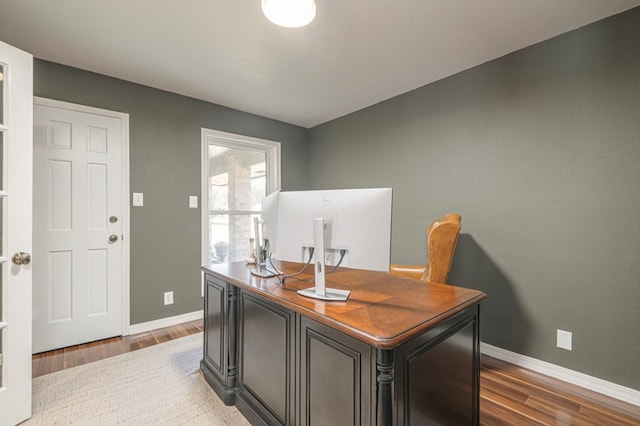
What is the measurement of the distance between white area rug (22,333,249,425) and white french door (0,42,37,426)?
0.74 ft

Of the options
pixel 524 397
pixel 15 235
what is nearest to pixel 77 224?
pixel 15 235

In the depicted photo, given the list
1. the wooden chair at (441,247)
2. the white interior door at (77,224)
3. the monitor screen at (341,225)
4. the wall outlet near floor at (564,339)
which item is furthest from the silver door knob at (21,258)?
the wall outlet near floor at (564,339)

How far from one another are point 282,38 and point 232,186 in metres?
2.03

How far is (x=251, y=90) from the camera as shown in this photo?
10.1ft

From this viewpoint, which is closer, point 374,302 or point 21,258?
point 374,302

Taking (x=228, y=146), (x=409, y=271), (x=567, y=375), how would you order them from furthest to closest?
(x=228, y=146) < (x=409, y=271) < (x=567, y=375)

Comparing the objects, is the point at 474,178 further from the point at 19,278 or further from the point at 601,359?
the point at 19,278

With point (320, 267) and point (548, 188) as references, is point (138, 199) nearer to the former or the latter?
point (320, 267)

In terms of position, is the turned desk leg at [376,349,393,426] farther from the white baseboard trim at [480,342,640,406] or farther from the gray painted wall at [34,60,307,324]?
the gray painted wall at [34,60,307,324]

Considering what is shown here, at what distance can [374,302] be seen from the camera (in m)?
1.30

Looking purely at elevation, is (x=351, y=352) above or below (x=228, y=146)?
below

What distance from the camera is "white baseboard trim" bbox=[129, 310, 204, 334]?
2.90m

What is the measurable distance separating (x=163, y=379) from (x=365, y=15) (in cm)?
286

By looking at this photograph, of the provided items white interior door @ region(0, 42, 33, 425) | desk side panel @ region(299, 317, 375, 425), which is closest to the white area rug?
white interior door @ region(0, 42, 33, 425)
